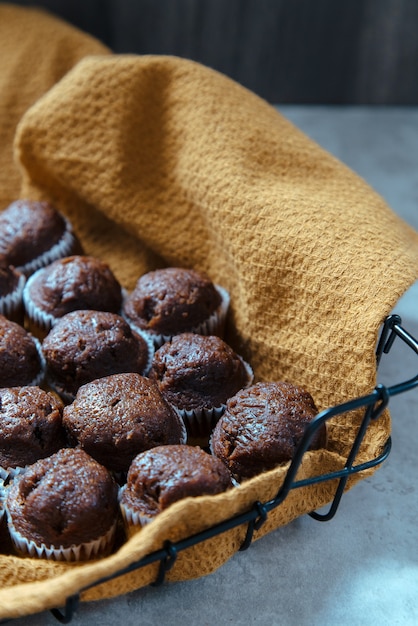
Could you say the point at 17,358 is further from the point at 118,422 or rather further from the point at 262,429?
the point at 262,429

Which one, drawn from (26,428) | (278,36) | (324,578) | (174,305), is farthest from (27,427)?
(278,36)

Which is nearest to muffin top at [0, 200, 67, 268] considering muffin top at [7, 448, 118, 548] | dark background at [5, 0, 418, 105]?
muffin top at [7, 448, 118, 548]

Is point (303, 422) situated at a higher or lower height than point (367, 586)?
higher

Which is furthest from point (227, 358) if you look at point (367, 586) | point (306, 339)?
point (367, 586)

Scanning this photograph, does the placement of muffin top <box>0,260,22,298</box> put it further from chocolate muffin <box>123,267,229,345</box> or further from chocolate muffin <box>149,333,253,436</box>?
chocolate muffin <box>149,333,253,436</box>

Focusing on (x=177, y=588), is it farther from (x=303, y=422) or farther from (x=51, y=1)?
(x=51, y=1)

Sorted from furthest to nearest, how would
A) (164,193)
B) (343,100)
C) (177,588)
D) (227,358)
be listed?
(343,100) < (164,193) < (227,358) < (177,588)

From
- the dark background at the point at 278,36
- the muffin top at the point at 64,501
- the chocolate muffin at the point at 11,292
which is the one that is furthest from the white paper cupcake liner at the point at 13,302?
the dark background at the point at 278,36
